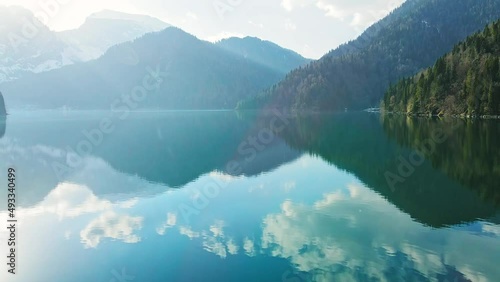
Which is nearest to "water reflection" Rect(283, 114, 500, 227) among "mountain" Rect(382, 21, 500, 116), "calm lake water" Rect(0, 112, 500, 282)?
"calm lake water" Rect(0, 112, 500, 282)

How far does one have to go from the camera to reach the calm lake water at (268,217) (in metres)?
22.6

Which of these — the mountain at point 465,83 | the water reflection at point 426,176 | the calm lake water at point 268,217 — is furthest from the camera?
the mountain at point 465,83

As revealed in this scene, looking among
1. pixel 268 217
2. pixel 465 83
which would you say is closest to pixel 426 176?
pixel 268 217

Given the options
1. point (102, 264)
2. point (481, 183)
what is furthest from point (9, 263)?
point (481, 183)

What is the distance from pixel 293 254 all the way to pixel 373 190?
18.9m

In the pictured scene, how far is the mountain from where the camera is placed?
111 m

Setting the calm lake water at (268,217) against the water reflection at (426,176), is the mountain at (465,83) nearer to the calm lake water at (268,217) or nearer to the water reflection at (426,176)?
the water reflection at (426,176)

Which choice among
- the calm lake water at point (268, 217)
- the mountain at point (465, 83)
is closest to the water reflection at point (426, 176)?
the calm lake water at point (268, 217)

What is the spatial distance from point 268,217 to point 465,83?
361ft

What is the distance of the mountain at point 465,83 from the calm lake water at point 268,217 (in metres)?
54.7

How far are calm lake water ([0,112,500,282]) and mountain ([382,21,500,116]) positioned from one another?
5468cm

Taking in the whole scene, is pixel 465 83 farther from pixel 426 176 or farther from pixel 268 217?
pixel 268 217

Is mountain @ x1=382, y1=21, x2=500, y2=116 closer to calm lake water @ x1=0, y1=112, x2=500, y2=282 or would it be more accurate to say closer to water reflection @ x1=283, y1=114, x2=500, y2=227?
water reflection @ x1=283, y1=114, x2=500, y2=227

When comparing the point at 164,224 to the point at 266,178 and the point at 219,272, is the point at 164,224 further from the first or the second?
the point at 266,178
